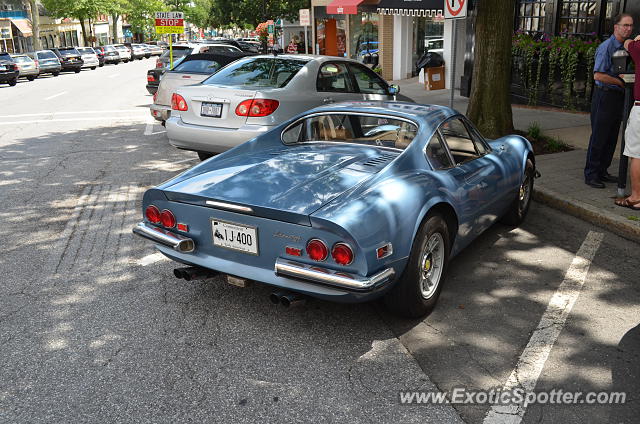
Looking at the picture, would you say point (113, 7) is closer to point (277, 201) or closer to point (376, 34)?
point (376, 34)

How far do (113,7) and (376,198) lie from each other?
7022 cm

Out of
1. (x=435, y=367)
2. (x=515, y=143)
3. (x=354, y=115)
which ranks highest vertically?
(x=354, y=115)

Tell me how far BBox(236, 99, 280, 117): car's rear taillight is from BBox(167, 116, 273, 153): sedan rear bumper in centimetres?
17

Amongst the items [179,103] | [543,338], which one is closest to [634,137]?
[543,338]

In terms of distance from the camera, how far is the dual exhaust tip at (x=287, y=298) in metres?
3.77

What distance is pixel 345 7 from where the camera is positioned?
76.7 feet

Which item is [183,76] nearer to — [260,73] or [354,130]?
[260,73]

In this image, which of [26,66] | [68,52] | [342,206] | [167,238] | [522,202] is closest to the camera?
[342,206]

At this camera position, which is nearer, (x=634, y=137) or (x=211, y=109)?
(x=634, y=137)

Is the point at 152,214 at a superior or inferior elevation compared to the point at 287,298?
superior

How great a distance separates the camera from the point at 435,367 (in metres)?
3.69

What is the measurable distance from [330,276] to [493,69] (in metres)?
7.17

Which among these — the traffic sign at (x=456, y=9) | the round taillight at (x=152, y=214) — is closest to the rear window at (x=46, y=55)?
the traffic sign at (x=456, y=9)

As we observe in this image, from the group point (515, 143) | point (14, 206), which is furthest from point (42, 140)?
point (515, 143)
